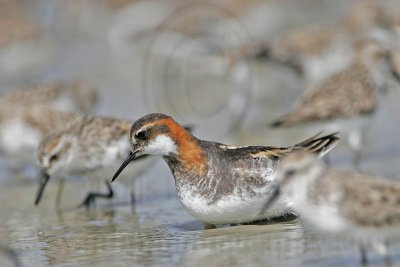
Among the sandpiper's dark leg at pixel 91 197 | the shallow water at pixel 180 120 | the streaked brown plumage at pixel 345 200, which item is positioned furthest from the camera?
the sandpiper's dark leg at pixel 91 197

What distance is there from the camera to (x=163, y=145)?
8.48m

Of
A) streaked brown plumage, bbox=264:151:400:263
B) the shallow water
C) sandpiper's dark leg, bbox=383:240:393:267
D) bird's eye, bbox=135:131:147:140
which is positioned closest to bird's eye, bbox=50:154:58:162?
the shallow water

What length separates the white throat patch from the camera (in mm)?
8469

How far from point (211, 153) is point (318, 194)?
2.23 metres

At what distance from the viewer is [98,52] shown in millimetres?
24938

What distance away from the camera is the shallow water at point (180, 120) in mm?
7594

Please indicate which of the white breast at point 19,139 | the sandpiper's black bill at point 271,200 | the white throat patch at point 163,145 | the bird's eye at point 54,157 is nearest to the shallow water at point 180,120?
the sandpiper's black bill at point 271,200

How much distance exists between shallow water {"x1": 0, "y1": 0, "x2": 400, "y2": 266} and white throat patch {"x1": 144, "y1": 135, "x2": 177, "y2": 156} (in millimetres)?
781

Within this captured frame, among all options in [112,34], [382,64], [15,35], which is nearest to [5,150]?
[382,64]

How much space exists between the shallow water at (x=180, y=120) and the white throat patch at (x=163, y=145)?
0.78 metres

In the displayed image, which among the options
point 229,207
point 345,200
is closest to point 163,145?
point 229,207

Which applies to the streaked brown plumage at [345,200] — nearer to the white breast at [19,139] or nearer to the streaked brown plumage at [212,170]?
the streaked brown plumage at [212,170]

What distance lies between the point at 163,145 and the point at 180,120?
9.38 metres

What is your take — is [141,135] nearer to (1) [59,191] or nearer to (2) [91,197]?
(2) [91,197]
